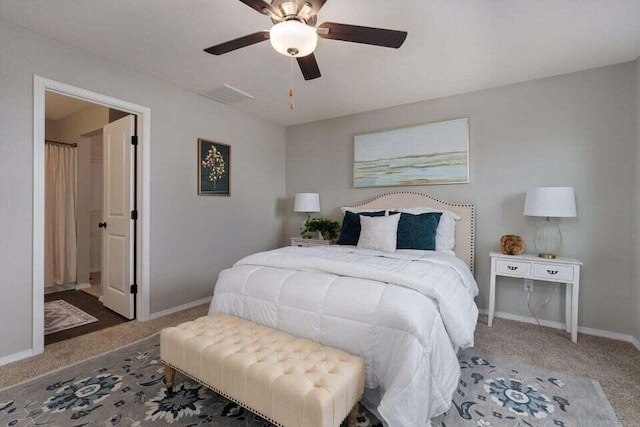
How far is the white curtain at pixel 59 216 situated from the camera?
4.09 meters

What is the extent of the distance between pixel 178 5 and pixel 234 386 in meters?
2.35

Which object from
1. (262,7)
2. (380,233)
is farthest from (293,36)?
(380,233)

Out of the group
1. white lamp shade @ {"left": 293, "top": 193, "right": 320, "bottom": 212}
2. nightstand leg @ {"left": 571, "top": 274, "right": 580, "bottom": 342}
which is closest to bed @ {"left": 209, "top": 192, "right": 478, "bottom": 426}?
nightstand leg @ {"left": 571, "top": 274, "right": 580, "bottom": 342}

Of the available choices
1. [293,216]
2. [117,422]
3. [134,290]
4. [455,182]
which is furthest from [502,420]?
[293,216]

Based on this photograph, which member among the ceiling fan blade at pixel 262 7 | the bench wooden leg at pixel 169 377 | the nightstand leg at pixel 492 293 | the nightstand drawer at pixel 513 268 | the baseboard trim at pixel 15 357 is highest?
the ceiling fan blade at pixel 262 7

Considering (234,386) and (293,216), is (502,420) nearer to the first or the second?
(234,386)

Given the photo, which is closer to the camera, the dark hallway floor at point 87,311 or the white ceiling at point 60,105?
the dark hallway floor at point 87,311

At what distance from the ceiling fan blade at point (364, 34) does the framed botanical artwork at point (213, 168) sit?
7.67 ft

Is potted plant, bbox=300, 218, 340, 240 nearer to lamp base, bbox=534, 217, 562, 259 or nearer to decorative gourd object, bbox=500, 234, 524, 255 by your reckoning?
decorative gourd object, bbox=500, 234, 524, 255

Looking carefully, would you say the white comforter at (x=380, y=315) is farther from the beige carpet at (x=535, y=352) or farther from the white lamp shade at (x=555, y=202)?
the white lamp shade at (x=555, y=202)

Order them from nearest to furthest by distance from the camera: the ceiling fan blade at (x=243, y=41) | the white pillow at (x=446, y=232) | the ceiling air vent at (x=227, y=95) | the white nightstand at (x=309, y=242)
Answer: the ceiling fan blade at (x=243, y=41), the white pillow at (x=446, y=232), the ceiling air vent at (x=227, y=95), the white nightstand at (x=309, y=242)

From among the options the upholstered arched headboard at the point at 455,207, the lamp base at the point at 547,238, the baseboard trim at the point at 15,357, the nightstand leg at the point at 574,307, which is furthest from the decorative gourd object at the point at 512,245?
the baseboard trim at the point at 15,357

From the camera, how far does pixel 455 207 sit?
10.9ft

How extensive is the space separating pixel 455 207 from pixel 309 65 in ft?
7.52
